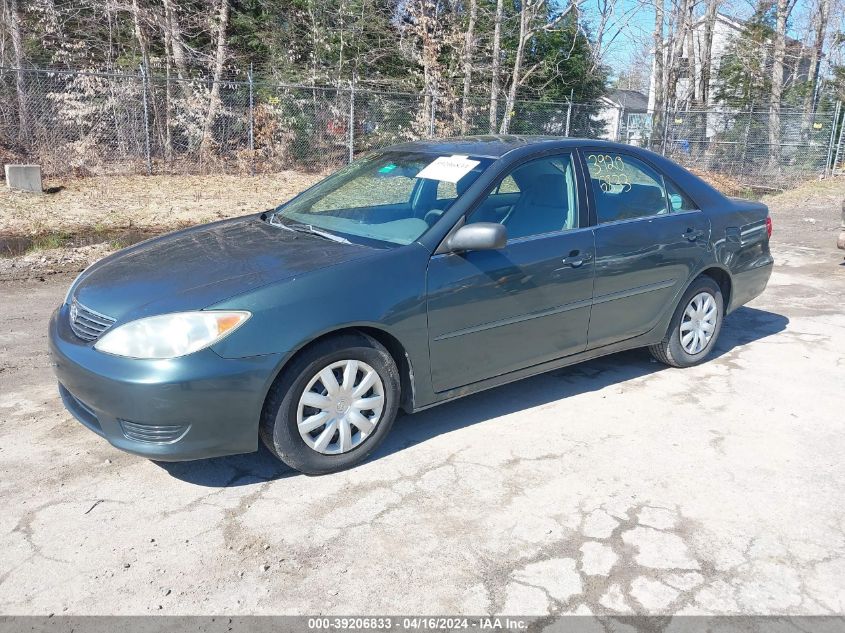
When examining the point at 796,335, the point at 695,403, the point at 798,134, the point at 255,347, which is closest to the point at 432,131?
the point at 798,134

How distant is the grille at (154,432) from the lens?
3.24 metres

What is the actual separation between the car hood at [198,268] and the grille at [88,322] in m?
0.03

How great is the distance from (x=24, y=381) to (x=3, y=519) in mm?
1783

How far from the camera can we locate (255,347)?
3264 millimetres

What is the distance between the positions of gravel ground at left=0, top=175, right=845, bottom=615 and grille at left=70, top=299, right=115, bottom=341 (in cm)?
71

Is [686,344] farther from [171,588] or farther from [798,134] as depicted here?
[798,134]

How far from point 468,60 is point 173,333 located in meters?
19.5

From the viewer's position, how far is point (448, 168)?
14.3 ft

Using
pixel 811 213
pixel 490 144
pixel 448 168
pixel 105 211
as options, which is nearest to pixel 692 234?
pixel 490 144

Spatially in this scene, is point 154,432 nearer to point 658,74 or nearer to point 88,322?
point 88,322

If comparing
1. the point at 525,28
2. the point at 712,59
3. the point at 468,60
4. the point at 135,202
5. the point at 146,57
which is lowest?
the point at 135,202

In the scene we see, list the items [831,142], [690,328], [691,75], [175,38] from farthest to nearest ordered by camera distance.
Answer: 1. [691,75]
2. [831,142]
3. [175,38]
4. [690,328]

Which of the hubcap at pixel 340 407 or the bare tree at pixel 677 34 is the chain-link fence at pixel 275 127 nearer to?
the bare tree at pixel 677 34

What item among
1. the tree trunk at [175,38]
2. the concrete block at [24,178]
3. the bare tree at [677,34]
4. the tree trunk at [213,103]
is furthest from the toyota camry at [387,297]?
the bare tree at [677,34]
